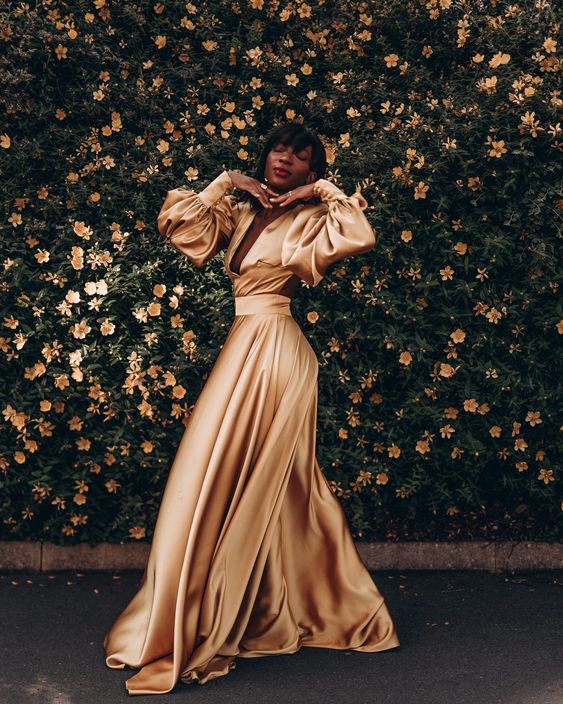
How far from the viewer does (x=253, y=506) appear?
3.25 metres

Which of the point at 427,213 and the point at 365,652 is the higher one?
the point at 427,213

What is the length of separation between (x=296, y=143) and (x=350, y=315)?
1326 mm

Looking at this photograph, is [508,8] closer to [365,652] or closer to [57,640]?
[365,652]

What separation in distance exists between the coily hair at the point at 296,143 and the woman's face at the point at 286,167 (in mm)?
16

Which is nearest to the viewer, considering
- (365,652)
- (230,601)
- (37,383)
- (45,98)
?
(230,601)

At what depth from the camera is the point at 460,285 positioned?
4.46 metres

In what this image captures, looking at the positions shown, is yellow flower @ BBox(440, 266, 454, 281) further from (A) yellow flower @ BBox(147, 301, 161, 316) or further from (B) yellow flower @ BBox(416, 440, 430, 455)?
(A) yellow flower @ BBox(147, 301, 161, 316)

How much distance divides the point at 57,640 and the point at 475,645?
1.64 meters

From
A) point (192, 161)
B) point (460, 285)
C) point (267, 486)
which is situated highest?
point (192, 161)

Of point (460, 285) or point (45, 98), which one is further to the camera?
point (45, 98)

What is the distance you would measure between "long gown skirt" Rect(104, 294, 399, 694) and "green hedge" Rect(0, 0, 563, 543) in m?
1.07

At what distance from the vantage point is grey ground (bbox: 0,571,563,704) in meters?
3.12

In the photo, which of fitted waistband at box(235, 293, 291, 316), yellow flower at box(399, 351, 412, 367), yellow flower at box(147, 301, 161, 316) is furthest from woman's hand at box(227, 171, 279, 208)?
yellow flower at box(399, 351, 412, 367)

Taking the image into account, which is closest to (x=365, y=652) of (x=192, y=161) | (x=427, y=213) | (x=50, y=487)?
(x=50, y=487)
